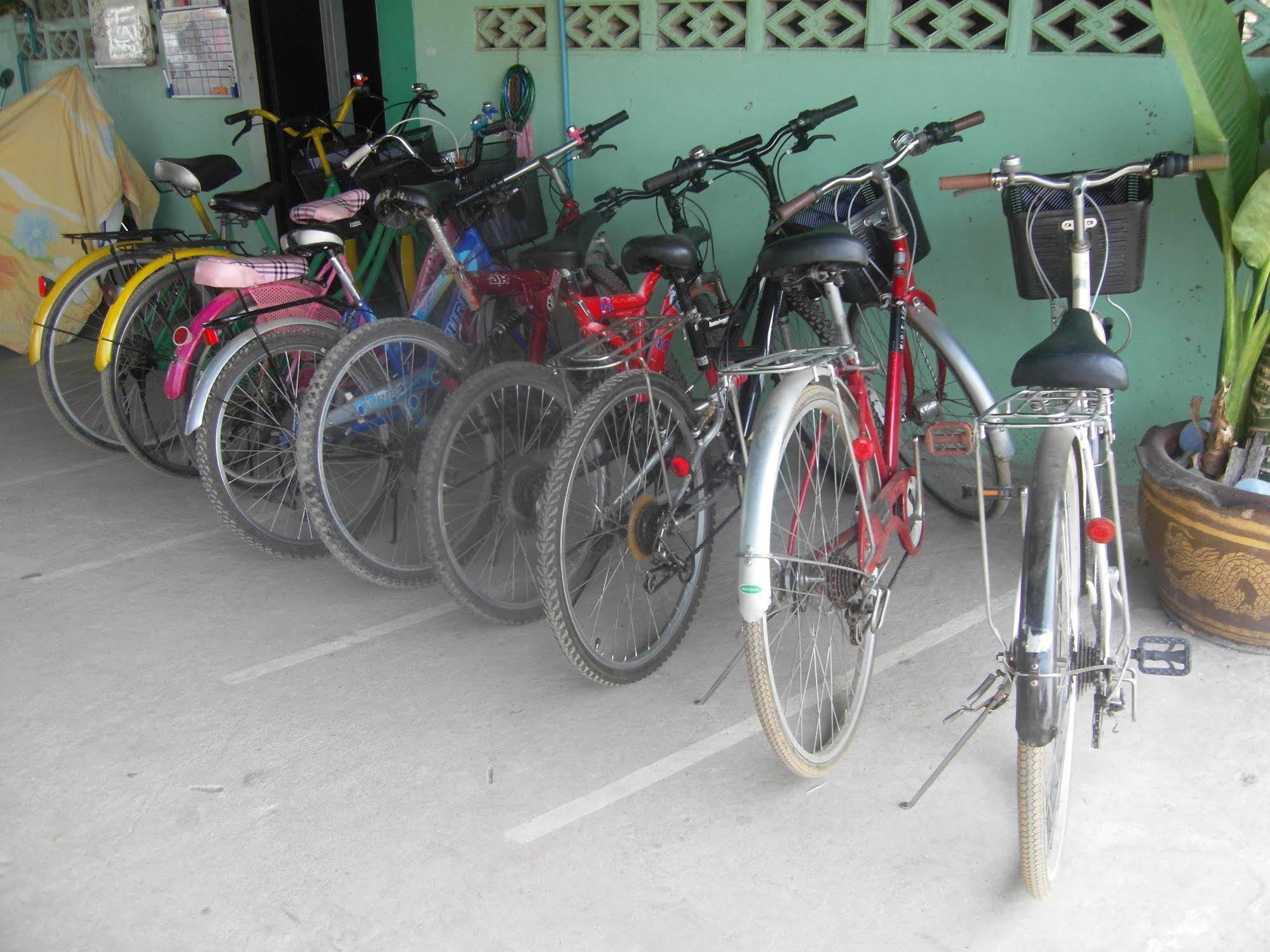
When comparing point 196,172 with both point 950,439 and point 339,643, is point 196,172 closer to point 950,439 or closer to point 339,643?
point 339,643

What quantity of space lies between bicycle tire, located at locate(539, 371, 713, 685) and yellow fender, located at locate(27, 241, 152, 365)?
9.09 ft

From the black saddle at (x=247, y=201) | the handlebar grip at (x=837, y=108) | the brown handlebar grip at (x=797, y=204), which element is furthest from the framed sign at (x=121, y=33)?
the brown handlebar grip at (x=797, y=204)

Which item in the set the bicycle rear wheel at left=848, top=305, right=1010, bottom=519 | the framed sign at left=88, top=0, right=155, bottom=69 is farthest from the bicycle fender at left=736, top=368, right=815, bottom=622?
the framed sign at left=88, top=0, right=155, bottom=69

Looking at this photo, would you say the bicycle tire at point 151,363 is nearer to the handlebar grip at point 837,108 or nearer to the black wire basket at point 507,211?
the black wire basket at point 507,211

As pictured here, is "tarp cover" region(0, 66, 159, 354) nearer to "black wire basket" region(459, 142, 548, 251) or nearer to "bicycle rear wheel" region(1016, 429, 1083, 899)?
"black wire basket" region(459, 142, 548, 251)

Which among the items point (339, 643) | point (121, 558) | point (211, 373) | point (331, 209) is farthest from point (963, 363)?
point (121, 558)

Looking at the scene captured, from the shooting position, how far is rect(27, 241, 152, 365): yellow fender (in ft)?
14.2

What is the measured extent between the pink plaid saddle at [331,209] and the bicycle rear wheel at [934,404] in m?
1.83

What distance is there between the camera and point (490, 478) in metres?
3.30

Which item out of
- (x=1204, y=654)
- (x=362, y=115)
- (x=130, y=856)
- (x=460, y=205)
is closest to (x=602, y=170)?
(x=460, y=205)

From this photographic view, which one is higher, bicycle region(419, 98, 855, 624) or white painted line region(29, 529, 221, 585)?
bicycle region(419, 98, 855, 624)

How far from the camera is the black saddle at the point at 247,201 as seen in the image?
13.9ft

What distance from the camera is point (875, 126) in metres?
3.97

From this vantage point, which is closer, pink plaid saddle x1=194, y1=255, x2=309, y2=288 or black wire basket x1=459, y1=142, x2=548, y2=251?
pink plaid saddle x1=194, y1=255, x2=309, y2=288
